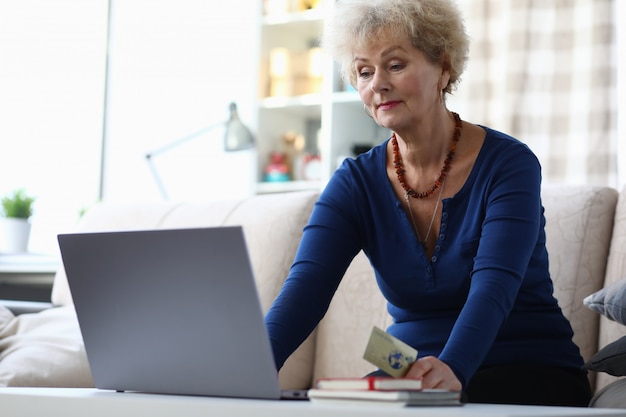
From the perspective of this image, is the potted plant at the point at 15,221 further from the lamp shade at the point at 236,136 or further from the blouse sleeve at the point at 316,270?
the blouse sleeve at the point at 316,270

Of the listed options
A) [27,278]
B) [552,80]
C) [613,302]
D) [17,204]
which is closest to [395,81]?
[613,302]

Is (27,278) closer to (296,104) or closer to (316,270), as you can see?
(296,104)

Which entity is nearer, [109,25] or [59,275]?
[59,275]

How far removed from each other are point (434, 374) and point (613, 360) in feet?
1.54

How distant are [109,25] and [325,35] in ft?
10.4

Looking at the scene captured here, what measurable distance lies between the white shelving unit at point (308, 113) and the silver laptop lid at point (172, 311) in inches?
111

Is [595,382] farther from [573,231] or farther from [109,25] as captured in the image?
[109,25]

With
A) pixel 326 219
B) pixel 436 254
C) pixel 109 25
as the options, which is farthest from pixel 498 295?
pixel 109 25

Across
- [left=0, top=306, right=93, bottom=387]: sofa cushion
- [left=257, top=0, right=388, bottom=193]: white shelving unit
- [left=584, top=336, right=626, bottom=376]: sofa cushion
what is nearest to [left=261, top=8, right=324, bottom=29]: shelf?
[left=257, top=0, right=388, bottom=193]: white shelving unit

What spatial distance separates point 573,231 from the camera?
5.92 ft

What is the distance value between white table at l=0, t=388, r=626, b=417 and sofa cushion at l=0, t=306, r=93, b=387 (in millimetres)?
693

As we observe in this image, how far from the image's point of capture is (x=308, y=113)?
4.26m

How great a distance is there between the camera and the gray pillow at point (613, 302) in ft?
4.75

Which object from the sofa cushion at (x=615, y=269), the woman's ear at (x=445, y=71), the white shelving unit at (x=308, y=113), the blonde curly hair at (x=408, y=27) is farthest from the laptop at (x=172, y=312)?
the white shelving unit at (x=308, y=113)
